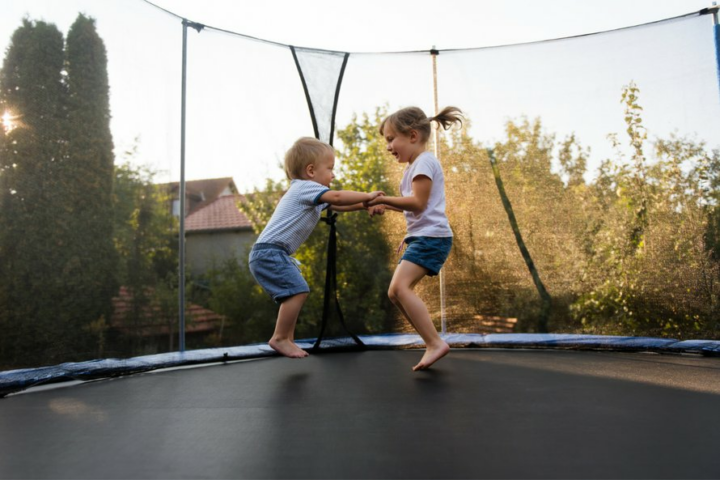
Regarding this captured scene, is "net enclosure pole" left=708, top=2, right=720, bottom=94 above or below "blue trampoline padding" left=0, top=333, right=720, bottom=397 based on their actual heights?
above

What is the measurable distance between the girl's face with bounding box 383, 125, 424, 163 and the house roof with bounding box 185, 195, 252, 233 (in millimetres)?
2095

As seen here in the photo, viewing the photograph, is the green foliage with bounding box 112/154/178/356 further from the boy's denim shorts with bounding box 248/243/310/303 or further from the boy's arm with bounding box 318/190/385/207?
the boy's arm with bounding box 318/190/385/207

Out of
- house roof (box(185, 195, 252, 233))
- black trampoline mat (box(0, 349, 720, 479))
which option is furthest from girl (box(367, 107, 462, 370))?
house roof (box(185, 195, 252, 233))

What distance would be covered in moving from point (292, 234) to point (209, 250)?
1997 mm

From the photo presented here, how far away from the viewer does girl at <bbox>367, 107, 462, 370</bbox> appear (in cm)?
179

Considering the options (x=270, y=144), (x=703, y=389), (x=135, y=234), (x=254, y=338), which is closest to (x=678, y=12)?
(x=703, y=389)

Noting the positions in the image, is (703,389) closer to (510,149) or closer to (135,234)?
(510,149)

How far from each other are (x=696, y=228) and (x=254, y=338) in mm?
2690

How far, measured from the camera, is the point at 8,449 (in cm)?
95

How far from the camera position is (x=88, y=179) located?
85.7 inches

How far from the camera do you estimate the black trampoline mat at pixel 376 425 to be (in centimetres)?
83

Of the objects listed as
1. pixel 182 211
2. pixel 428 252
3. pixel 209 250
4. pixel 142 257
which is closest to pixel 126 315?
pixel 142 257

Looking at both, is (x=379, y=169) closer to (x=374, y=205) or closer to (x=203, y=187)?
(x=203, y=187)

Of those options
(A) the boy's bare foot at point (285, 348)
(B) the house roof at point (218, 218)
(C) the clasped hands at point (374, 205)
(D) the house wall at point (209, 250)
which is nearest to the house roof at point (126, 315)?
(A) the boy's bare foot at point (285, 348)
